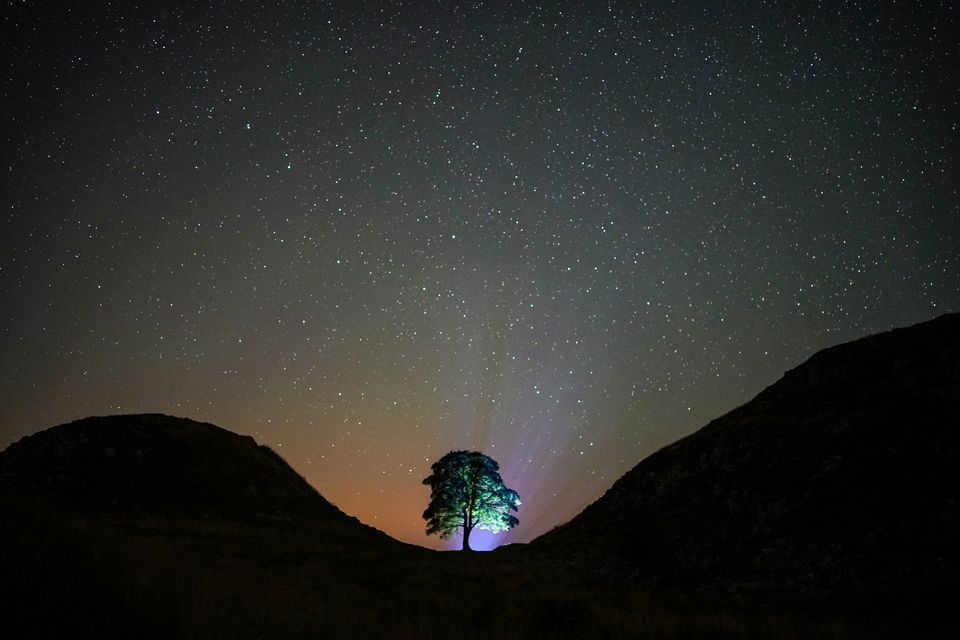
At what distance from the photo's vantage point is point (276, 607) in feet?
26.0

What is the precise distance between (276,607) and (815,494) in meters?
23.8

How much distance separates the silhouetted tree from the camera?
55594mm

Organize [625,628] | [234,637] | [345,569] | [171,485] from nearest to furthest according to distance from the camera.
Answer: [234,637], [625,628], [345,569], [171,485]

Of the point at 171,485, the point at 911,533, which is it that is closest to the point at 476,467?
the point at 171,485

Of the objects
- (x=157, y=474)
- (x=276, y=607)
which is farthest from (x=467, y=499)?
(x=276, y=607)

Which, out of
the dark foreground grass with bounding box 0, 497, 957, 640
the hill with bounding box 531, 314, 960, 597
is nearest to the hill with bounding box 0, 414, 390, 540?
the hill with bounding box 531, 314, 960, 597

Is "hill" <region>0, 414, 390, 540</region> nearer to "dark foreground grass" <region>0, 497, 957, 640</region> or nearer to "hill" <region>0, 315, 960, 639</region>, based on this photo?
"hill" <region>0, 315, 960, 639</region>

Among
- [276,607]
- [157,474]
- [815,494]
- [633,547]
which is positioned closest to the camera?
[276,607]

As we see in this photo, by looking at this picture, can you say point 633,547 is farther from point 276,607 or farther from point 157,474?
point 157,474

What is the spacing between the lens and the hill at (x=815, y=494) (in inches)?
717

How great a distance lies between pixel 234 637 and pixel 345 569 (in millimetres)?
20323

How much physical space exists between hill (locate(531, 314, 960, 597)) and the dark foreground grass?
4.38 meters

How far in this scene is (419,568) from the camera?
987 inches

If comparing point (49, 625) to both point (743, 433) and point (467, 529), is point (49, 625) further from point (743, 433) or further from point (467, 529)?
point (467, 529)
